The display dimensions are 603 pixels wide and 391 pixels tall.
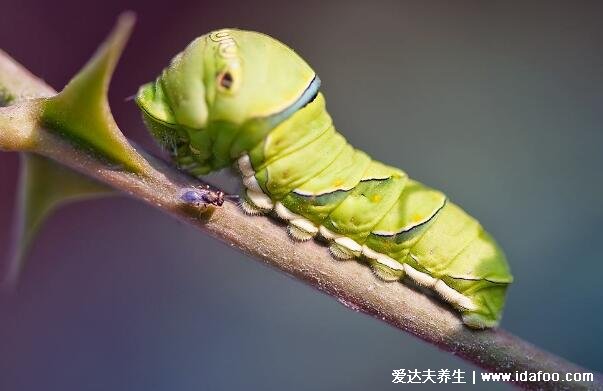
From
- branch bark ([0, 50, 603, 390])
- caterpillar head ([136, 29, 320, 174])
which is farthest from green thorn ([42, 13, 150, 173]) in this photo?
caterpillar head ([136, 29, 320, 174])

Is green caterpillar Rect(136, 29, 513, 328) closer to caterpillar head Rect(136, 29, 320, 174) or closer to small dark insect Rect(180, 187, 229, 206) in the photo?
caterpillar head Rect(136, 29, 320, 174)

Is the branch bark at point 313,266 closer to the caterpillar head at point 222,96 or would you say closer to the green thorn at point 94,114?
the green thorn at point 94,114

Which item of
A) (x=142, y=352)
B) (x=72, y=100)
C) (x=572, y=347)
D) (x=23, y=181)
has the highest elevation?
(x=72, y=100)

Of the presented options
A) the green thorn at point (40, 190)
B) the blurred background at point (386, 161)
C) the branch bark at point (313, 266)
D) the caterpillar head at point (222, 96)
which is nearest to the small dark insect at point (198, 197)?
the branch bark at point (313, 266)

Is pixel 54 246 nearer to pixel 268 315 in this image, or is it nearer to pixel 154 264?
pixel 154 264

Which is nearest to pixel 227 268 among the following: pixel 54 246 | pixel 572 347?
pixel 54 246

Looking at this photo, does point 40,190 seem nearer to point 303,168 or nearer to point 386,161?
point 303,168

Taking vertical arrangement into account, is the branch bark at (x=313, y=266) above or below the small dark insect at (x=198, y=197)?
below
